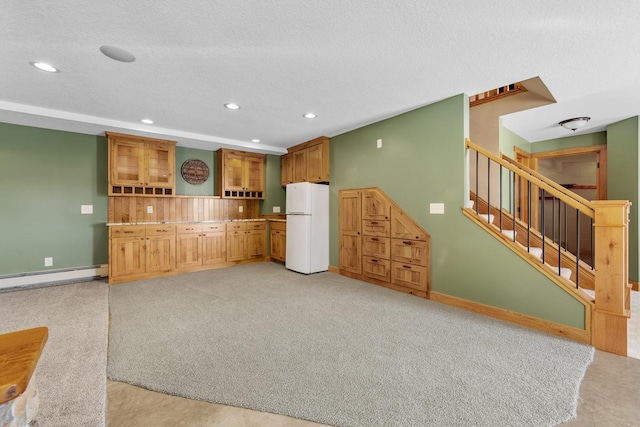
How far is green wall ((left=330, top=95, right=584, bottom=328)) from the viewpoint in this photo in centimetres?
269

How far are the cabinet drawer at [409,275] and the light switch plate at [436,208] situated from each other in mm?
736

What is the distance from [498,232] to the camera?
291 centimetres

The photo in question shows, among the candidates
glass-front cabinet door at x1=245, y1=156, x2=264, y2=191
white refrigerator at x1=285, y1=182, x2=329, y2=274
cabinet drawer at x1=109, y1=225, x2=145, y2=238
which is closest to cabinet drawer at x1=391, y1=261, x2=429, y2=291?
white refrigerator at x1=285, y1=182, x2=329, y2=274

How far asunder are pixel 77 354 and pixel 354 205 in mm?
3689

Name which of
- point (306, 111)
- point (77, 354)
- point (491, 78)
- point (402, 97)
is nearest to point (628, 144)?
point (491, 78)

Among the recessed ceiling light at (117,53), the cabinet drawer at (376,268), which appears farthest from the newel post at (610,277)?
the recessed ceiling light at (117,53)

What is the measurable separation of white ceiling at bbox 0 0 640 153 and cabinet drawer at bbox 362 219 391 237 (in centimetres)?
156

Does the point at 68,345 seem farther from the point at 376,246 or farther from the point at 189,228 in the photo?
the point at 376,246

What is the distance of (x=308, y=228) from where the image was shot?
4.86m

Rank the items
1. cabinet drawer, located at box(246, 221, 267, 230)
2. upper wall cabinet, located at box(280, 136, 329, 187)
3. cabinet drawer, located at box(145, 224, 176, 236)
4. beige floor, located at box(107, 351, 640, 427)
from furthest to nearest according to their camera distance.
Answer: cabinet drawer, located at box(246, 221, 267, 230), upper wall cabinet, located at box(280, 136, 329, 187), cabinet drawer, located at box(145, 224, 176, 236), beige floor, located at box(107, 351, 640, 427)

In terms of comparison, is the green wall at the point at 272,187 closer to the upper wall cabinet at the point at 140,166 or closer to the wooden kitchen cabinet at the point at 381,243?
the upper wall cabinet at the point at 140,166

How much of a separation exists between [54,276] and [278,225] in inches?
145

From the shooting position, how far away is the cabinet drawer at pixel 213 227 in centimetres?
521

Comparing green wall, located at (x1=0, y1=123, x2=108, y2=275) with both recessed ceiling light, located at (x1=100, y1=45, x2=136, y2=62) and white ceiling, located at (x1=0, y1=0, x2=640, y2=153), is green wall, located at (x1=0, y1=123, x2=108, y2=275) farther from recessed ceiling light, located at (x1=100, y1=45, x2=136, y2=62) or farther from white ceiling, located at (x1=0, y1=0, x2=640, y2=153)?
recessed ceiling light, located at (x1=100, y1=45, x2=136, y2=62)
